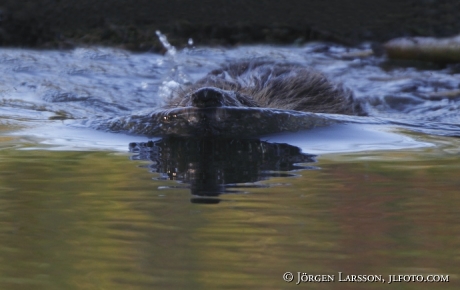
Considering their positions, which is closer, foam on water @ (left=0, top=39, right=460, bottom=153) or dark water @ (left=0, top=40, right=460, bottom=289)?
dark water @ (left=0, top=40, right=460, bottom=289)

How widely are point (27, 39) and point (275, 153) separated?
21.2 feet

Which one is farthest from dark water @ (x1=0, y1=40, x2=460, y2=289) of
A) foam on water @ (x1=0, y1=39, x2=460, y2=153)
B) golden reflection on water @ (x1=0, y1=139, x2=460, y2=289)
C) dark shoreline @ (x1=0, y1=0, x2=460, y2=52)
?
dark shoreline @ (x1=0, y1=0, x2=460, y2=52)

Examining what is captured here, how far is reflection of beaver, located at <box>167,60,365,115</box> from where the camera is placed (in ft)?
16.8

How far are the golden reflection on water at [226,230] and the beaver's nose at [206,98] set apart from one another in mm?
971

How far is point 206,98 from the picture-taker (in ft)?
11.8

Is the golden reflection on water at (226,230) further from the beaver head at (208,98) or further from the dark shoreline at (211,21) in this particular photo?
the dark shoreline at (211,21)

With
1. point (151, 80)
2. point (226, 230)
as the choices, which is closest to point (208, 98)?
point (226, 230)

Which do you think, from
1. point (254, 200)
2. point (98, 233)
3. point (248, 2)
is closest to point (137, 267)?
point (98, 233)

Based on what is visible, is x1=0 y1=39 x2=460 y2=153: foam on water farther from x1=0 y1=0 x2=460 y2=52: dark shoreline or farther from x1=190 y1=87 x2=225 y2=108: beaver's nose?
x1=190 y1=87 x2=225 y2=108: beaver's nose

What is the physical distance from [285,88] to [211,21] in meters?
3.94

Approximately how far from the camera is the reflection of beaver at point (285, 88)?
5117 millimetres

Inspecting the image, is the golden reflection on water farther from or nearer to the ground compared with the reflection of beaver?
nearer to the ground

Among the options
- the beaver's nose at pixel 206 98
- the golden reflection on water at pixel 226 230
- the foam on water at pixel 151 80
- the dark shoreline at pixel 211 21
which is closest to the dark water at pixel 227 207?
the golden reflection on water at pixel 226 230

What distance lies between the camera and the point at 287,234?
1828 millimetres
